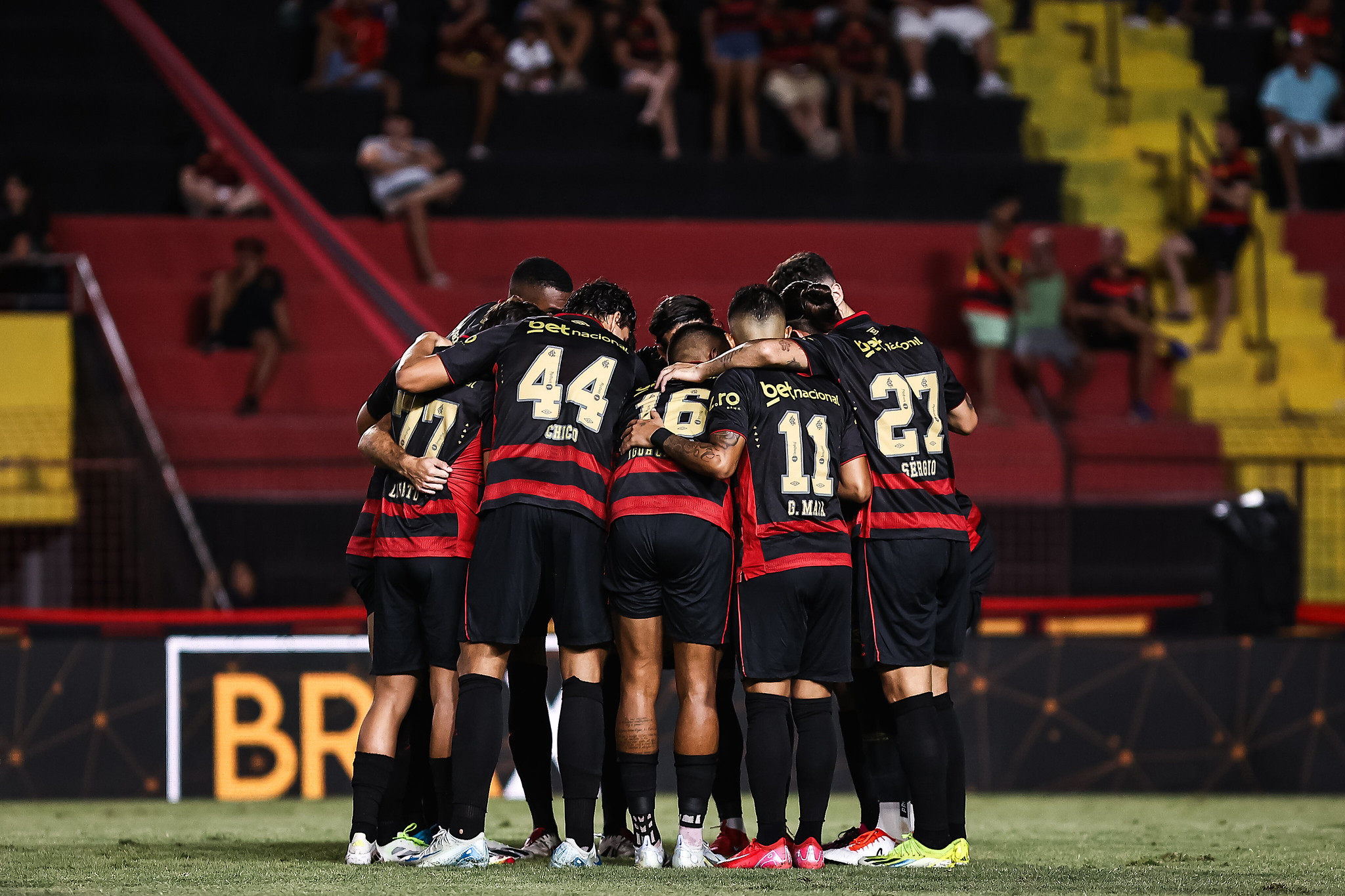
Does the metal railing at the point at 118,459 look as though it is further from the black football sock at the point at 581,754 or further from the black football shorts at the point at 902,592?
the black football shorts at the point at 902,592

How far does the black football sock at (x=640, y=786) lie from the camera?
237 inches

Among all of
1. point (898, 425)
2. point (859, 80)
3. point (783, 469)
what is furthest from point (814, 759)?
point (859, 80)

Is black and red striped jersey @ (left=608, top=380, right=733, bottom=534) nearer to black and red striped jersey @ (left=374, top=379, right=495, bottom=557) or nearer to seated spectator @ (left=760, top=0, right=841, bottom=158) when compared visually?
black and red striped jersey @ (left=374, top=379, right=495, bottom=557)

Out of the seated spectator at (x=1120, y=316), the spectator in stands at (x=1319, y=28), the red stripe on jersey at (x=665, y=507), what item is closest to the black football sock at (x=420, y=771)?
the red stripe on jersey at (x=665, y=507)

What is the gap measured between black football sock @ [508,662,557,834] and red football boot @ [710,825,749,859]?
2.11 ft

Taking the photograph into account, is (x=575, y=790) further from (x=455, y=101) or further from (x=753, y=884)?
(x=455, y=101)

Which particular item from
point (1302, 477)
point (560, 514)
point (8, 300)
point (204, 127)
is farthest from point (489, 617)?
point (204, 127)

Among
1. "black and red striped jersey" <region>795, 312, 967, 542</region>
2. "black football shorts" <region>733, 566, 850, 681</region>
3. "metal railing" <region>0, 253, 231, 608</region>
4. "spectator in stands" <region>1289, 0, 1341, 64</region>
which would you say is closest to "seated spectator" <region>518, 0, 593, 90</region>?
"metal railing" <region>0, 253, 231, 608</region>

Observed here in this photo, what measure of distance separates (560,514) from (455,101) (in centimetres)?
1096

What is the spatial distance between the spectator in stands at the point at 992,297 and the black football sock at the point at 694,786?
824 centimetres

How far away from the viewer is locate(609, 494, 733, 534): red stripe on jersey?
19.9ft

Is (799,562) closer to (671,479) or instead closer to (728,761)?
(671,479)

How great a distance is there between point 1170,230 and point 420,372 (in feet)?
40.1

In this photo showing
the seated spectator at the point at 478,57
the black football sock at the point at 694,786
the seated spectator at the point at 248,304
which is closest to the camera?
the black football sock at the point at 694,786
